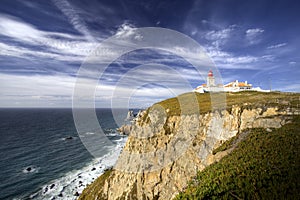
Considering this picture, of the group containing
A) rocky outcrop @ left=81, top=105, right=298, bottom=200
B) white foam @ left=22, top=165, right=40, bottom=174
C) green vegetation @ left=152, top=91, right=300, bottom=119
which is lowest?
white foam @ left=22, top=165, right=40, bottom=174

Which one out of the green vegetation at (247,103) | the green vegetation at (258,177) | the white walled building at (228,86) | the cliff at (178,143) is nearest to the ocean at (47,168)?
the cliff at (178,143)

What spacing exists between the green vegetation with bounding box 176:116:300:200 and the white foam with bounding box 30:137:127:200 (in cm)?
3840

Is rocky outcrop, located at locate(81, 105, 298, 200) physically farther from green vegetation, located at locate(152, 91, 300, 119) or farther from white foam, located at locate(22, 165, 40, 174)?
white foam, located at locate(22, 165, 40, 174)

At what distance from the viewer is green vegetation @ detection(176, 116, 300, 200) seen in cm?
720

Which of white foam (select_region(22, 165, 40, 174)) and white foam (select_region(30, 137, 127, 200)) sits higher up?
white foam (select_region(22, 165, 40, 174))

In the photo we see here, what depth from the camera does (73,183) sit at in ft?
137

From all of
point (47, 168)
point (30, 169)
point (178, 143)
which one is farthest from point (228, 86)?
point (30, 169)

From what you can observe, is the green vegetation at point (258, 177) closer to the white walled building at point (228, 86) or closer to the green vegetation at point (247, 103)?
the green vegetation at point (247, 103)

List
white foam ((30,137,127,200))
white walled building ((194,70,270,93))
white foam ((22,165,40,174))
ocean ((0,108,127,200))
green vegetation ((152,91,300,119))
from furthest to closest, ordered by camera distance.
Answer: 1. white walled building ((194,70,270,93))
2. white foam ((22,165,40,174))
3. ocean ((0,108,127,200))
4. white foam ((30,137,127,200))
5. green vegetation ((152,91,300,119))

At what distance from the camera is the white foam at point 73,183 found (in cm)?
3662

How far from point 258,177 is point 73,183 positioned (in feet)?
148

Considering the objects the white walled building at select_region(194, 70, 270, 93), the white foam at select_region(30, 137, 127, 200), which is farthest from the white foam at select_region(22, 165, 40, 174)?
the white walled building at select_region(194, 70, 270, 93)

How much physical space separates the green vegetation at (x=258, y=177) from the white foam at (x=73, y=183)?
38.4 meters

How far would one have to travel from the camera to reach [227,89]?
62.5m
